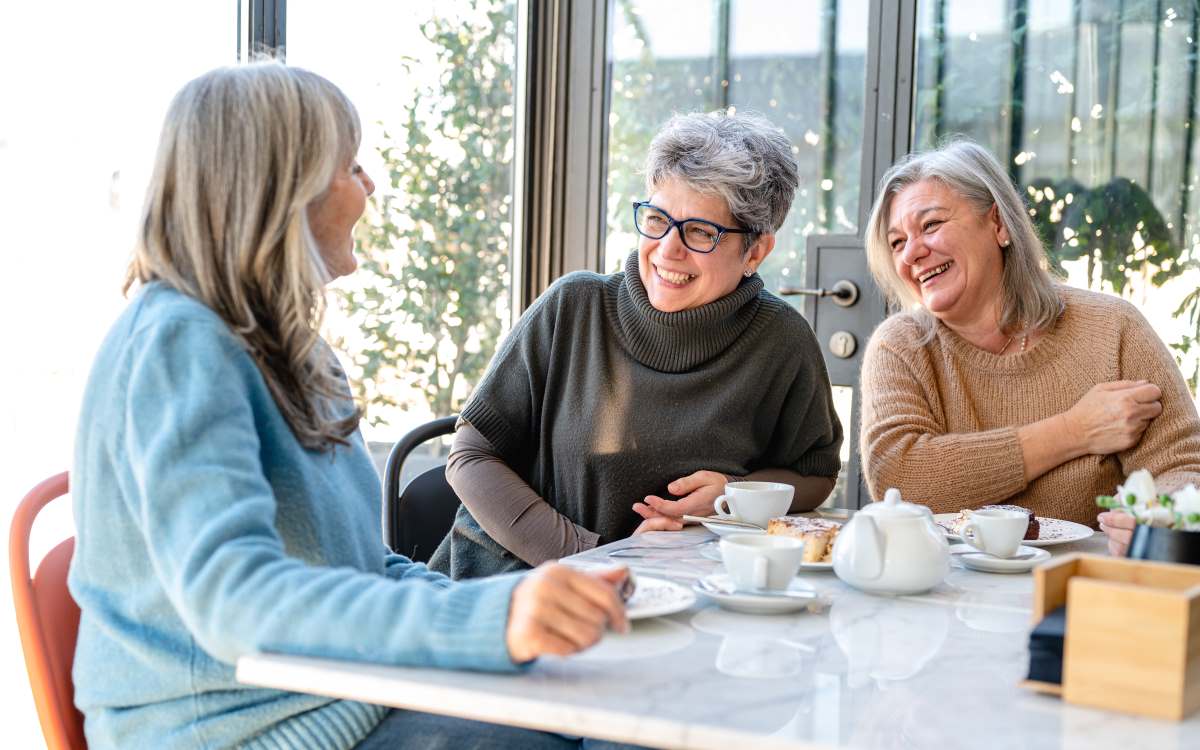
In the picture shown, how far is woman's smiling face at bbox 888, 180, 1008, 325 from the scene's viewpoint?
6.76 ft

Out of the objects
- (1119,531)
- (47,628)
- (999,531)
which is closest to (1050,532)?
(1119,531)

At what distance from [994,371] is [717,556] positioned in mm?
863

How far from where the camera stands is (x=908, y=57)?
315 cm

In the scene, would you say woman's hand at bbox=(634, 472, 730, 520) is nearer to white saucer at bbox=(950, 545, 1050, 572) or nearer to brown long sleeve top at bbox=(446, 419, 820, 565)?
brown long sleeve top at bbox=(446, 419, 820, 565)

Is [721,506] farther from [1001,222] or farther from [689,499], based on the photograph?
[1001,222]

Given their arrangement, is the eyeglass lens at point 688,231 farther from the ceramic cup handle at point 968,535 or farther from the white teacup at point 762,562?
the white teacup at point 762,562

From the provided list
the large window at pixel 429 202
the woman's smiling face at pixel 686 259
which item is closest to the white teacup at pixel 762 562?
the woman's smiling face at pixel 686 259

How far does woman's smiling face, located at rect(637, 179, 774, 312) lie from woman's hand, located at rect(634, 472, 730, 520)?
30cm

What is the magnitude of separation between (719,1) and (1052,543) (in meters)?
2.32

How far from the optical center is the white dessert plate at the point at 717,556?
1.31 metres

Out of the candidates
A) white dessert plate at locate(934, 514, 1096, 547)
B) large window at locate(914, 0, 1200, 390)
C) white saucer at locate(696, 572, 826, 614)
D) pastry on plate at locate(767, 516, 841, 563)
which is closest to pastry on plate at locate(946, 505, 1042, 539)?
white dessert plate at locate(934, 514, 1096, 547)

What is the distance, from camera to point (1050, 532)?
61.3 inches

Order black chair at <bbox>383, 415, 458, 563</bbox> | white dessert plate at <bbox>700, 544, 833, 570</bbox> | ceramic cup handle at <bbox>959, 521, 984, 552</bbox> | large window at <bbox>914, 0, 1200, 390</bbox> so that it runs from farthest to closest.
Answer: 1. large window at <bbox>914, 0, 1200, 390</bbox>
2. black chair at <bbox>383, 415, 458, 563</bbox>
3. ceramic cup handle at <bbox>959, 521, 984, 552</bbox>
4. white dessert plate at <bbox>700, 544, 833, 570</bbox>

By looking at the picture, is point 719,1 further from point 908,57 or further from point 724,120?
point 724,120
